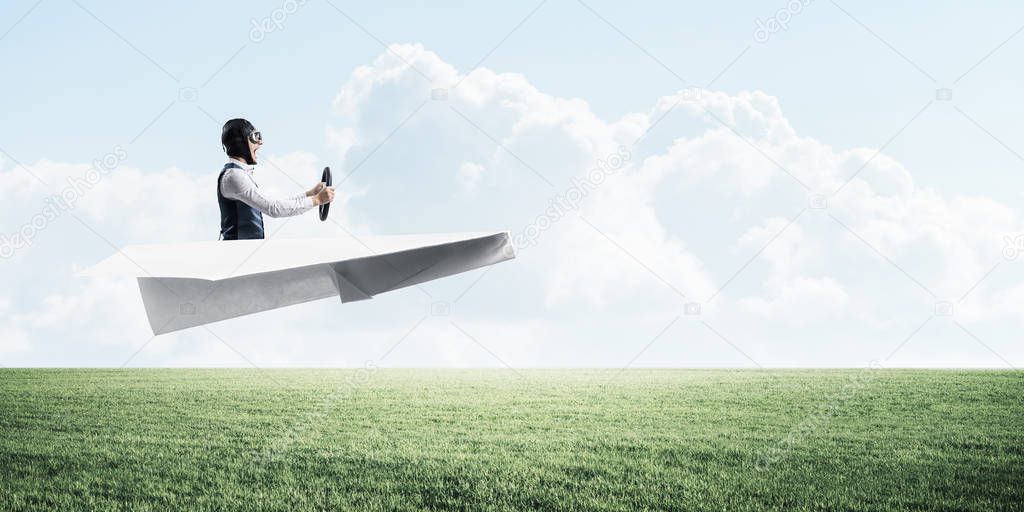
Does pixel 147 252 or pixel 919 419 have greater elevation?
pixel 147 252

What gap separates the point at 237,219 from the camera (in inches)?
84.7

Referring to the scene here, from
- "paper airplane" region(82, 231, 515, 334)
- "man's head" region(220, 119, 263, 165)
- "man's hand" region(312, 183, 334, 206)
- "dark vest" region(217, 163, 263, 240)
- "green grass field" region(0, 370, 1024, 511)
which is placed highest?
"man's head" region(220, 119, 263, 165)

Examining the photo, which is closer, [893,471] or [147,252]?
[147,252]

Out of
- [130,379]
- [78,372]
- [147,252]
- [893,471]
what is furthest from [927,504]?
[78,372]

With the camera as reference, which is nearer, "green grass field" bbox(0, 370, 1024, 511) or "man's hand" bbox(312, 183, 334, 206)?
"man's hand" bbox(312, 183, 334, 206)

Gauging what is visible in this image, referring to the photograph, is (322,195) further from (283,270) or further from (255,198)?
(283,270)

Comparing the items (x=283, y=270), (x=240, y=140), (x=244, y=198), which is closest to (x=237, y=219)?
(x=244, y=198)

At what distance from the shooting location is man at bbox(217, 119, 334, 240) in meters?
2.08

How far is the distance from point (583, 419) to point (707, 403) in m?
2.71

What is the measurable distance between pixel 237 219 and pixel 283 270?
0.59 metres

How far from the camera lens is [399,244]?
5.73 ft

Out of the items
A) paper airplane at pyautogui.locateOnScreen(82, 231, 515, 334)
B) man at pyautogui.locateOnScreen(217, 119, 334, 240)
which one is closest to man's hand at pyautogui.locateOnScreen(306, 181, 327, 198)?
man at pyautogui.locateOnScreen(217, 119, 334, 240)

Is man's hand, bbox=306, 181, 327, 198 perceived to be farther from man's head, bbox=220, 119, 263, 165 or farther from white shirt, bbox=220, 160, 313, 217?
man's head, bbox=220, 119, 263, 165

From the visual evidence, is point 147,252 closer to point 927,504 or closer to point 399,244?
point 399,244
